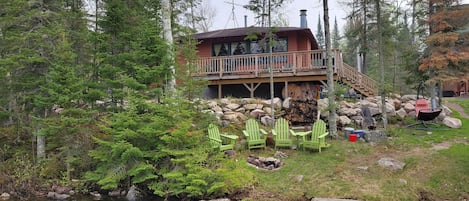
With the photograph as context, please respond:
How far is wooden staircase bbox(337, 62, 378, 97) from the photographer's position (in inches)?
484

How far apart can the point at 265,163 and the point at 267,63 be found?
6.53 metres

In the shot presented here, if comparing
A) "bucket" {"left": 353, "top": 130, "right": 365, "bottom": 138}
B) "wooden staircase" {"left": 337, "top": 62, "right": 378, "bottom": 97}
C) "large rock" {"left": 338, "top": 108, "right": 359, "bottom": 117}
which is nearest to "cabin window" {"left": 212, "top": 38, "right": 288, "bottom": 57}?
"wooden staircase" {"left": 337, "top": 62, "right": 378, "bottom": 97}

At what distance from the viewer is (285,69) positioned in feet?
42.3

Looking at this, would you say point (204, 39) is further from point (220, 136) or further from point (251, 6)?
point (220, 136)

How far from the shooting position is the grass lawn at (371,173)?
19.5ft

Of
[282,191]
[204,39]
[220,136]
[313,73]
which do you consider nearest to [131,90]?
[220,136]

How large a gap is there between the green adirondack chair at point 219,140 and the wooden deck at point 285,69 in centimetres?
405

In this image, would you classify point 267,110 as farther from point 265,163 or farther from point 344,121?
point 265,163

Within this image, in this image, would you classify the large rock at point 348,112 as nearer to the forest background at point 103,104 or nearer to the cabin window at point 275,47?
the forest background at point 103,104

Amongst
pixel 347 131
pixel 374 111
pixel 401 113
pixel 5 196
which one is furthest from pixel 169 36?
pixel 401 113

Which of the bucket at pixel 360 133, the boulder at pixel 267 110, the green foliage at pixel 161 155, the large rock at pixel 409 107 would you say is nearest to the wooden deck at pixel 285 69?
the large rock at pixel 409 107

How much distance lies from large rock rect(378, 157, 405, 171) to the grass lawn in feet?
0.33

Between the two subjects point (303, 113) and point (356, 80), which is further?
point (356, 80)

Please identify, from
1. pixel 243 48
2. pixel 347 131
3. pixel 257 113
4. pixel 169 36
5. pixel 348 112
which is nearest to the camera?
pixel 169 36
